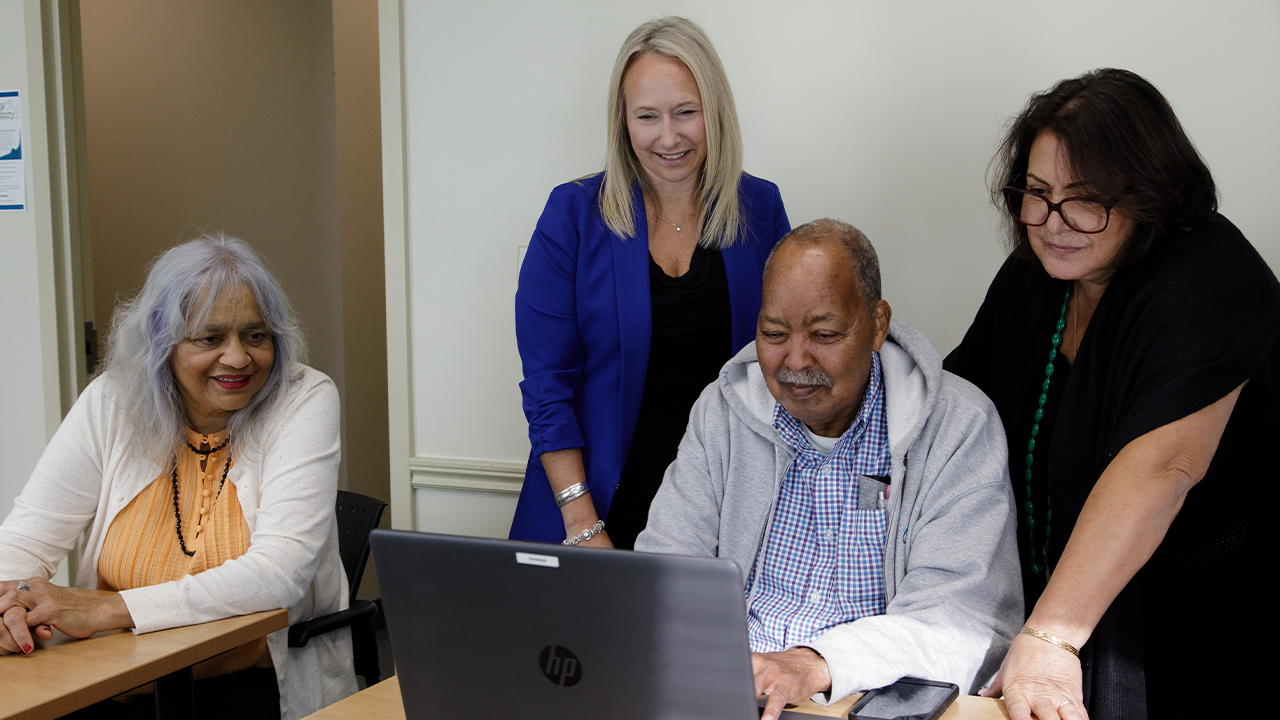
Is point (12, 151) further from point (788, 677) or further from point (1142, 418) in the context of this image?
point (1142, 418)

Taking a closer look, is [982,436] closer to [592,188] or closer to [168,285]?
[592,188]

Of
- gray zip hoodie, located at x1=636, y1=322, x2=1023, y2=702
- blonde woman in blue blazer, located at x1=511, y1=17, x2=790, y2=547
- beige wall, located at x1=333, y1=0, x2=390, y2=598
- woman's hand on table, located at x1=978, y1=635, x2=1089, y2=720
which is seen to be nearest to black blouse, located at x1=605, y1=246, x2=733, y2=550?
blonde woman in blue blazer, located at x1=511, y1=17, x2=790, y2=547

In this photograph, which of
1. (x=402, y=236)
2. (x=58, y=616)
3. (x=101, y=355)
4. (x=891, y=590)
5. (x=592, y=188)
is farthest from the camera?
(x=101, y=355)

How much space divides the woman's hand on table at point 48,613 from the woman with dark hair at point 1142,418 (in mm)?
1524

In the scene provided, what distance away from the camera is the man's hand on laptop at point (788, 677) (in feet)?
3.67

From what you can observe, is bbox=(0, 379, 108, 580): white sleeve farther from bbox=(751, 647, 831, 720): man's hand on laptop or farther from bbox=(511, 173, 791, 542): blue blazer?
bbox=(751, 647, 831, 720): man's hand on laptop

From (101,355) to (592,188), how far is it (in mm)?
2347

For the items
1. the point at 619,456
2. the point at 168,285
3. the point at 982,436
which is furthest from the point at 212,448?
the point at 982,436

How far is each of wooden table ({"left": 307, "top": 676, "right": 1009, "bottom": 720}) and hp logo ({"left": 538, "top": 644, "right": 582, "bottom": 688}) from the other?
0.33 meters

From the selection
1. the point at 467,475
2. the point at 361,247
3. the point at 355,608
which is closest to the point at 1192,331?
the point at 355,608

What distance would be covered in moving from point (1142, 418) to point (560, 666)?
3.05 ft

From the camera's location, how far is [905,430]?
5.09ft

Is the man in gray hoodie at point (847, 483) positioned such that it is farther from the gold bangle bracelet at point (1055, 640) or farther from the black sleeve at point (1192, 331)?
the black sleeve at point (1192, 331)

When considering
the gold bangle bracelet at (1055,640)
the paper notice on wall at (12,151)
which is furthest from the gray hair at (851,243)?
the paper notice on wall at (12,151)
